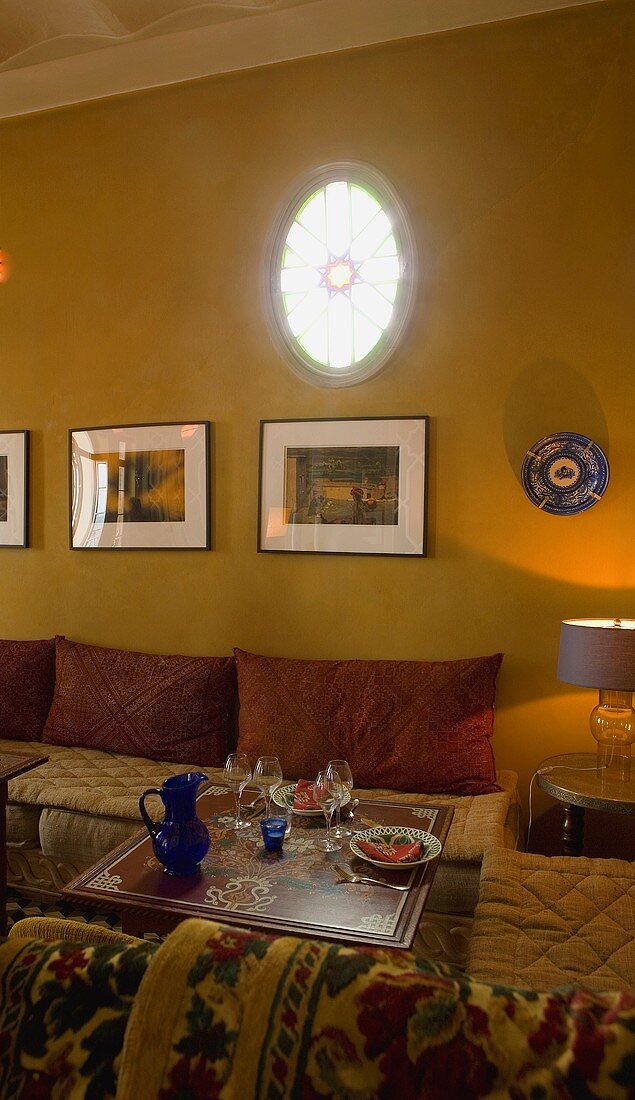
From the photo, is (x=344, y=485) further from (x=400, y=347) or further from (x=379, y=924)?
(x=379, y=924)

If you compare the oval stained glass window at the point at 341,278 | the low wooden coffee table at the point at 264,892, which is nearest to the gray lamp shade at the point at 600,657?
the low wooden coffee table at the point at 264,892

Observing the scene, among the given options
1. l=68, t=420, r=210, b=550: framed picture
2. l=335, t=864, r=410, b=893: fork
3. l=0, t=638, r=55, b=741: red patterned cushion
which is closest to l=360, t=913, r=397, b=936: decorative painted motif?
l=335, t=864, r=410, b=893: fork

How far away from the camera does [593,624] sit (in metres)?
3.23

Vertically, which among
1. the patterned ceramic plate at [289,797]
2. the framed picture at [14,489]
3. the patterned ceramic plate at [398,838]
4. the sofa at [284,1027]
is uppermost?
the framed picture at [14,489]

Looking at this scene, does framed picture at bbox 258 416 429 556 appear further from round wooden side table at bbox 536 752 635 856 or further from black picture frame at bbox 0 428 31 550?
black picture frame at bbox 0 428 31 550

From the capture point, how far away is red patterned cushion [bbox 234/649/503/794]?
3.25m

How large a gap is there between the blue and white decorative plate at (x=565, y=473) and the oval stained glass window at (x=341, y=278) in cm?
89

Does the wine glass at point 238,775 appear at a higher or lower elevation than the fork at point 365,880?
higher

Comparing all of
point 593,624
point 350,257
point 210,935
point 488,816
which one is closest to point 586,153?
point 350,257

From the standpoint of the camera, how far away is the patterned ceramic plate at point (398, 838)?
2088 millimetres

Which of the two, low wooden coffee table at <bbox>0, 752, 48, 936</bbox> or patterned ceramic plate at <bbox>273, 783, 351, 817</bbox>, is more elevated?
patterned ceramic plate at <bbox>273, 783, 351, 817</bbox>

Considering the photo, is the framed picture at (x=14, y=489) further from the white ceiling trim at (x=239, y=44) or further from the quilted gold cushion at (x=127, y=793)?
the white ceiling trim at (x=239, y=44)

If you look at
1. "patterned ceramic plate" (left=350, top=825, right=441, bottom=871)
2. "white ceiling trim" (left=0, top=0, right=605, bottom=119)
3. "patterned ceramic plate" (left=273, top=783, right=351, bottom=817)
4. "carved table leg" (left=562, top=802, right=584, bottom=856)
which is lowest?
"carved table leg" (left=562, top=802, right=584, bottom=856)

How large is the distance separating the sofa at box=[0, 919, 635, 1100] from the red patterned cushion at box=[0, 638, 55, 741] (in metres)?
3.26
